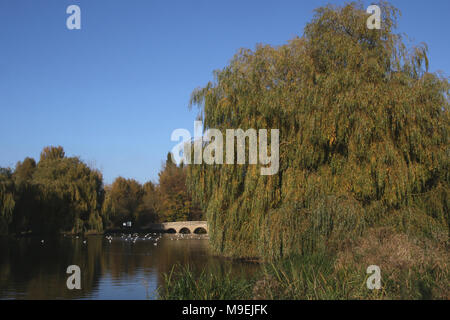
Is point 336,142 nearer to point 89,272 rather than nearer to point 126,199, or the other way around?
point 89,272

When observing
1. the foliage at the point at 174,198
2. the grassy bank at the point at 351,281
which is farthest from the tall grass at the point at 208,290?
the foliage at the point at 174,198

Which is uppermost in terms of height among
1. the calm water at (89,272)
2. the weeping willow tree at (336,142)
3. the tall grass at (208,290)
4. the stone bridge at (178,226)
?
the weeping willow tree at (336,142)

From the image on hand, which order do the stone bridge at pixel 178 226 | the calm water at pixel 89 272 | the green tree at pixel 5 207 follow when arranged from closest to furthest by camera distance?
1. the calm water at pixel 89 272
2. the green tree at pixel 5 207
3. the stone bridge at pixel 178 226

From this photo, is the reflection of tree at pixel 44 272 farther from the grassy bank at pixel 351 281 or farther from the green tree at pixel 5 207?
the green tree at pixel 5 207

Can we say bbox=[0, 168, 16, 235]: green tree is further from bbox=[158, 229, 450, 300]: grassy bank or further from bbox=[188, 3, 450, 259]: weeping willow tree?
bbox=[158, 229, 450, 300]: grassy bank

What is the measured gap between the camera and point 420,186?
43.8 feet

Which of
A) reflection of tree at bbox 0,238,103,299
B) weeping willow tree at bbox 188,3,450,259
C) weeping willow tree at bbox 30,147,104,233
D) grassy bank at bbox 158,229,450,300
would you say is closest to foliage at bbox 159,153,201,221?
weeping willow tree at bbox 30,147,104,233

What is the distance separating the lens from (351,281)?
8.15 metres

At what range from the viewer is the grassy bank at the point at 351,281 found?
7.76m

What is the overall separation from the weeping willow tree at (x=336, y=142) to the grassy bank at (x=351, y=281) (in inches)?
99.2

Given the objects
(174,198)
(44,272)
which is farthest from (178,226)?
(44,272)

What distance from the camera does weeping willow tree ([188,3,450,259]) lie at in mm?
12953

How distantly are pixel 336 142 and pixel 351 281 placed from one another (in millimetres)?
6326
